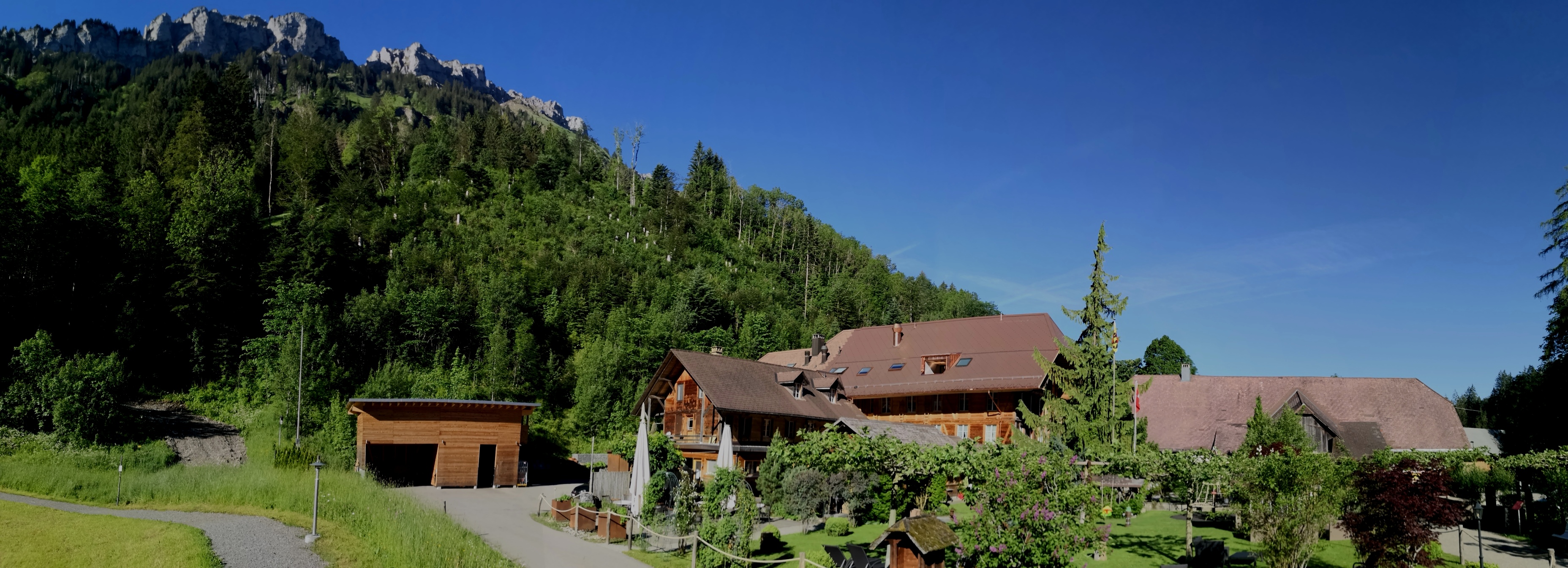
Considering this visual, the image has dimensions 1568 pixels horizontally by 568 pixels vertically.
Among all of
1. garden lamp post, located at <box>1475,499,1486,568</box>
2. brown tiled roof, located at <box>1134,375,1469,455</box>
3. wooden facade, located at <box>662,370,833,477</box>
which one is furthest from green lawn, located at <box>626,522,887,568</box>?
brown tiled roof, located at <box>1134,375,1469,455</box>

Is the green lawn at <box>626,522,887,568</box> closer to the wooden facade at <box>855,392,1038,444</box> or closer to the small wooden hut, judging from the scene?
the small wooden hut

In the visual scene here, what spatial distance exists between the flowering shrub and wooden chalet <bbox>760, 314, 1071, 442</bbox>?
26876 millimetres

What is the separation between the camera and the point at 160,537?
18.0 meters

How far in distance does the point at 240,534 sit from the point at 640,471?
9.84m

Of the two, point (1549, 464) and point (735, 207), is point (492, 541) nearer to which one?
point (1549, 464)

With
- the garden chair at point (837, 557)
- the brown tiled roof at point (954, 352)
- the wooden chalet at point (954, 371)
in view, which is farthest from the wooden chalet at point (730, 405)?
the garden chair at point (837, 557)

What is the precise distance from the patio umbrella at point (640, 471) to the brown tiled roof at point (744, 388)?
32.5 ft

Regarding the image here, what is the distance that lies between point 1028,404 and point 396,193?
6313 cm

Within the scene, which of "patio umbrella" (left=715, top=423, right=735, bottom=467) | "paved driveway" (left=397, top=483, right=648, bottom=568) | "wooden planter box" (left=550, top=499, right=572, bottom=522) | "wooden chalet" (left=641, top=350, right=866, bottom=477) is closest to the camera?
"paved driveway" (left=397, top=483, right=648, bottom=568)

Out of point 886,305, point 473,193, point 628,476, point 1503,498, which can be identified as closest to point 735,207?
point 886,305

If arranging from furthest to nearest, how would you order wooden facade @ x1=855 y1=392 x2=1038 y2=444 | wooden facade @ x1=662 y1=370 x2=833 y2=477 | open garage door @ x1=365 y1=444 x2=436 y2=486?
1. wooden facade @ x1=855 y1=392 x2=1038 y2=444
2. wooden facade @ x1=662 y1=370 x2=833 y2=477
3. open garage door @ x1=365 y1=444 x2=436 y2=486

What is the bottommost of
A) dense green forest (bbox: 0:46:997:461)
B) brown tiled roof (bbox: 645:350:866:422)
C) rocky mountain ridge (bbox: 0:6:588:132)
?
brown tiled roof (bbox: 645:350:866:422)

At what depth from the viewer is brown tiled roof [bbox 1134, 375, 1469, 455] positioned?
37.4 m

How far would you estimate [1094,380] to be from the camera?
24.0 metres
